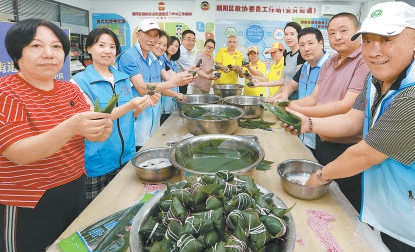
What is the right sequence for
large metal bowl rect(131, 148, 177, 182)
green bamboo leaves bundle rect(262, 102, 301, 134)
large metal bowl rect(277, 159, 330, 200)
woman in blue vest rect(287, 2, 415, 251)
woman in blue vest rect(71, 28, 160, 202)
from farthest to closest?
woman in blue vest rect(71, 28, 160, 202)
green bamboo leaves bundle rect(262, 102, 301, 134)
large metal bowl rect(131, 148, 177, 182)
large metal bowl rect(277, 159, 330, 200)
woman in blue vest rect(287, 2, 415, 251)

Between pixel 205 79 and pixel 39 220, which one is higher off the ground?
pixel 205 79

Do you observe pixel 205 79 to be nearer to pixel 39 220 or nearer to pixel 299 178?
pixel 299 178

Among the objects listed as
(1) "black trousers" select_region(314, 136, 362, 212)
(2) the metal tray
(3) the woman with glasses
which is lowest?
(1) "black trousers" select_region(314, 136, 362, 212)

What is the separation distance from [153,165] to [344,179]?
1479 mm

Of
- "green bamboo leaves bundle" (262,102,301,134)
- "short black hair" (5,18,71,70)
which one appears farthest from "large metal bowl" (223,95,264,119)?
"short black hair" (5,18,71,70)

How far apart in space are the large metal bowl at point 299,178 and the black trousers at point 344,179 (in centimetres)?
56

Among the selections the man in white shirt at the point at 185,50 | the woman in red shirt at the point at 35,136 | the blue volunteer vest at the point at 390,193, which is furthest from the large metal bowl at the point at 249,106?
the man in white shirt at the point at 185,50

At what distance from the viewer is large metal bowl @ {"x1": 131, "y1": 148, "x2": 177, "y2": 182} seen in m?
1.49

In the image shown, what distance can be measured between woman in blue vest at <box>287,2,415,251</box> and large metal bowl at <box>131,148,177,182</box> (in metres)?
0.84

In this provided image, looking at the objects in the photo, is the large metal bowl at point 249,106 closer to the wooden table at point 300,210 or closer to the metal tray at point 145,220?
the wooden table at point 300,210

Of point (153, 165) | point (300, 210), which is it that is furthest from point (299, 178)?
point (153, 165)

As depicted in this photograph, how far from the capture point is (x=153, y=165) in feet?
5.44

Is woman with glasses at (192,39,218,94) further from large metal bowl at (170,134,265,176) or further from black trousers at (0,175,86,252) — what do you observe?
black trousers at (0,175,86,252)

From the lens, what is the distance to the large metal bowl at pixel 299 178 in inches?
53.1
